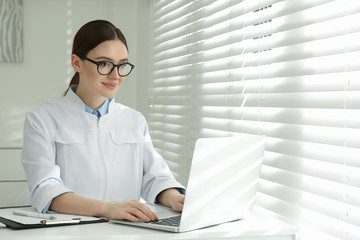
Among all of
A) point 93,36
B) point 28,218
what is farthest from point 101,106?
point 28,218

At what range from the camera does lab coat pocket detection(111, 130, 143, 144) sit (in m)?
1.95

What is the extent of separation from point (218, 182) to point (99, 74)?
2.20 ft

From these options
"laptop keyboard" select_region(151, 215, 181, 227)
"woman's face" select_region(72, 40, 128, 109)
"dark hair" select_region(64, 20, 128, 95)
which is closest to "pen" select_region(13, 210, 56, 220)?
"laptop keyboard" select_region(151, 215, 181, 227)

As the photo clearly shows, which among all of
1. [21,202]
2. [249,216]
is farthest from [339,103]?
[21,202]

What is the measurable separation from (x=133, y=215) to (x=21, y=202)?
2.97ft

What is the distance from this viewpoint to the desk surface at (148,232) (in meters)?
1.26

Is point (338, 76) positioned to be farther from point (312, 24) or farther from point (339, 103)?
point (312, 24)

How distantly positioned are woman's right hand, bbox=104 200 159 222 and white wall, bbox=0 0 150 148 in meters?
2.27

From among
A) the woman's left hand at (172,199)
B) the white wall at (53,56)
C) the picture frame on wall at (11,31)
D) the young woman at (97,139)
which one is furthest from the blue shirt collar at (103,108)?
the picture frame on wall at (11,31)

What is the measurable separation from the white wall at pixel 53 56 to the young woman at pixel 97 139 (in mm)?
1697

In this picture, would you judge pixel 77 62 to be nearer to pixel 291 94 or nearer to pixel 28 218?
pixel 28 218

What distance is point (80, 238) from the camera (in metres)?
1.25

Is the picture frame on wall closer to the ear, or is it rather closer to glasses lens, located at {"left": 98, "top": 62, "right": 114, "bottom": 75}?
the ear

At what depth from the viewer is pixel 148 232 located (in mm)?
1332
